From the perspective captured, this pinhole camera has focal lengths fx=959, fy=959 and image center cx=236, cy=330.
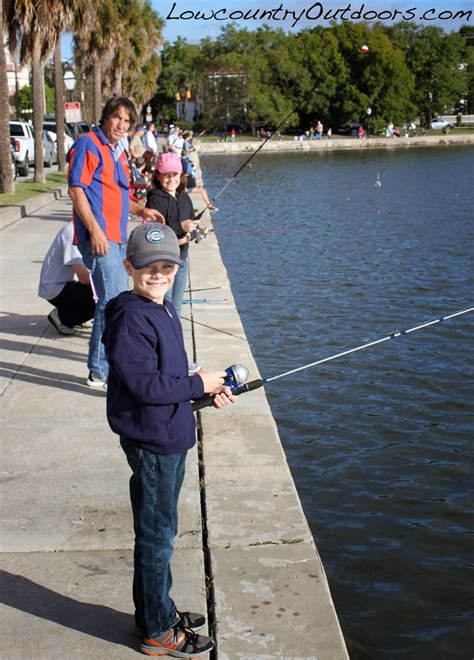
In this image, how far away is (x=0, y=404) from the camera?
6.44m

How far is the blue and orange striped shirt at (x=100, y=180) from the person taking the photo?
21.2 ft

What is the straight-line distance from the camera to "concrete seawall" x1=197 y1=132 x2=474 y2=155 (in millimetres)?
80375

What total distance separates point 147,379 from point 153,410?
5.2 inches

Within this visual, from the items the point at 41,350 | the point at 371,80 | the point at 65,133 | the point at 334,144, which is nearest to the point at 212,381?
the point at 41,350

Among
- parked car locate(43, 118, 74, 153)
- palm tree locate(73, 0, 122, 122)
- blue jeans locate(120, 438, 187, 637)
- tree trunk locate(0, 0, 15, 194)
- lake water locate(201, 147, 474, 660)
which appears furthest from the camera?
parked car locate(43, 118, 74, 153)

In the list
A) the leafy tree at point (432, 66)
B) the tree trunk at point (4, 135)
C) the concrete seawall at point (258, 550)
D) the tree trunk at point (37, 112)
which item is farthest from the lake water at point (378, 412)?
the leafy tree at point (432, 66)

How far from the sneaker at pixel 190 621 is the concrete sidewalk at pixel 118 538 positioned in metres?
0.05

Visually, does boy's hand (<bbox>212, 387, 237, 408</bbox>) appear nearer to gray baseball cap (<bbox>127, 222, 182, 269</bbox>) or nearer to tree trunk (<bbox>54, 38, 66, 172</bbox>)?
gray baseball cap (<bbox>127, 222, 182, 269</bbox>)

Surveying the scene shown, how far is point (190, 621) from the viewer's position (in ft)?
11.9

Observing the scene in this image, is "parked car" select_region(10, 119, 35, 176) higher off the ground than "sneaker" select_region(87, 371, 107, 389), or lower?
higher

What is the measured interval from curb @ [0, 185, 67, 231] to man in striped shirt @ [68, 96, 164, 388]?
1020 centimetres

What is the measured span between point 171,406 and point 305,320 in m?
Answer: 8.43

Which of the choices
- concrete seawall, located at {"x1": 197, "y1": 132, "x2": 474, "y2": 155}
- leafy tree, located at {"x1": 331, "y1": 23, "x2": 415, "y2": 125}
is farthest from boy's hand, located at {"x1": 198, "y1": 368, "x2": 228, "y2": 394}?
leafy tree, located at {"x1": 331, "y1": 23, "x2": 415, "y2": 125}

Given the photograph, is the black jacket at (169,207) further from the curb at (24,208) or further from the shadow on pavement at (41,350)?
the curb at (24,208)
